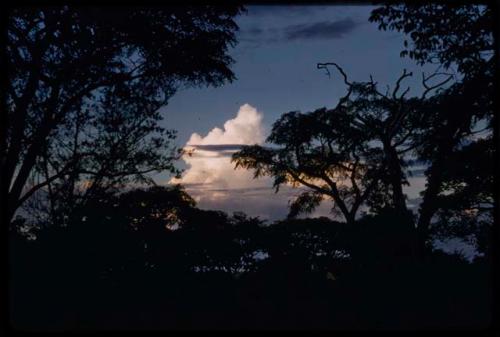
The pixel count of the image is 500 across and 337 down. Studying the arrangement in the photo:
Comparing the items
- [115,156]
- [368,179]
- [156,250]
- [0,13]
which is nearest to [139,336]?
[156,250]

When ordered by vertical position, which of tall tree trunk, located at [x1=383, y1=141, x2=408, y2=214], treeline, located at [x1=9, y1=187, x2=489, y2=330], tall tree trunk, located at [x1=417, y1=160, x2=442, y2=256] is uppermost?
tall tree trunk, located at [x1=383, y1=141, x2=408, y2=214]

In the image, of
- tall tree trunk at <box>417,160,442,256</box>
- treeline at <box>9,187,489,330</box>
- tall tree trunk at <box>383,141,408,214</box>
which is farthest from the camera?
tall tree trunk at <box>383,141,408,214</box>

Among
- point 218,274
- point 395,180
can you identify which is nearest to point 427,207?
point 395,180

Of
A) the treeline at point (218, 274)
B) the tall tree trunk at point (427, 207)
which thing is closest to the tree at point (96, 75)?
the treeline at point (218, 274)

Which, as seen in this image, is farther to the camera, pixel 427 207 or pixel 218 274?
pixel 427 207

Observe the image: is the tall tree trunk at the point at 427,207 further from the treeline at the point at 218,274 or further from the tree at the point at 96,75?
the tree at the point at 96,75

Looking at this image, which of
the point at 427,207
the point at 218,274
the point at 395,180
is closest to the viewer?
the point at 218,274

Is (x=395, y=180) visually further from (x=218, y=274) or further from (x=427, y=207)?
(x=218, y=274)

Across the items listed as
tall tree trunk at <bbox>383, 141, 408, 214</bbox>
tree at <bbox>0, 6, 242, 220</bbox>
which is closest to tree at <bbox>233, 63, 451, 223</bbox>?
tall tree trunk at <bbox>383, 141, 408, 214</bbox>

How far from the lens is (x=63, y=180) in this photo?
1279 centimetres

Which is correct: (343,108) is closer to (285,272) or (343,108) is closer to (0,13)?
(285,272)

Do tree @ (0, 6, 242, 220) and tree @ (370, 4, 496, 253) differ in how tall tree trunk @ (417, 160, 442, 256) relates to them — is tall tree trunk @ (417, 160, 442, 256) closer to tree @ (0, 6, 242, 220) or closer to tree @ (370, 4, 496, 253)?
tree @ (370, 4, 496, 253)

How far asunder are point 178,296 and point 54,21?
6.84 metres

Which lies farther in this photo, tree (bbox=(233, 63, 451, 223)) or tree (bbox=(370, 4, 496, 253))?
tree (bbox=(233, 63, 451, 223))
